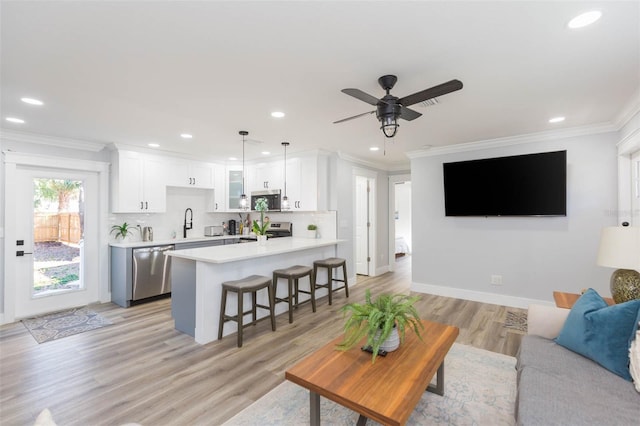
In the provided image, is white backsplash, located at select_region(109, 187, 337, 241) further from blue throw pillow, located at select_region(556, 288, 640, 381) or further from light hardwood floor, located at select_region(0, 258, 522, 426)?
blue throw pillow, located at select_region(556, 288, 640, 381)

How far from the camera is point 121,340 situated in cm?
326

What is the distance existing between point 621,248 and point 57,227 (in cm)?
632

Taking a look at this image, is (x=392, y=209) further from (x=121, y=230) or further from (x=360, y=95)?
(x=121, y=230)

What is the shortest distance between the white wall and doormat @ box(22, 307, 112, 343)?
4.77 m

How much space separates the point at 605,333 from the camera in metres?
1.82

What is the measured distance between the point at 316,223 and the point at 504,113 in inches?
131

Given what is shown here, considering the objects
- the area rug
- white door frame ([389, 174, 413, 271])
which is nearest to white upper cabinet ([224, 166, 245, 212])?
white door frame ([389, 174, 413, 271])

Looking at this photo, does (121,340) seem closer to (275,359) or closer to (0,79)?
(275,359)

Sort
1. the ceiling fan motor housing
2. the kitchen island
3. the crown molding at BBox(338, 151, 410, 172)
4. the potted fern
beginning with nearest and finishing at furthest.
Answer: the potted fern → the ceiling fan motor housing → the kitchen island → the crown molding at BBox(338, 151, 410, 172)

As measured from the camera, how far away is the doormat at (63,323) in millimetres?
3416

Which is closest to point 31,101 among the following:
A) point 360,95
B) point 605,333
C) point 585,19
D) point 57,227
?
point 57,227

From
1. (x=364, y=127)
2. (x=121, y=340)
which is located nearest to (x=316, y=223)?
(x=364, y=127)

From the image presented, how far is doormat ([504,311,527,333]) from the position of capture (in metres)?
3.53

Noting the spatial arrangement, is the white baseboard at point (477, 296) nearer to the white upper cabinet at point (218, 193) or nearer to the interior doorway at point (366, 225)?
the interior doorway at point (366, 225)
